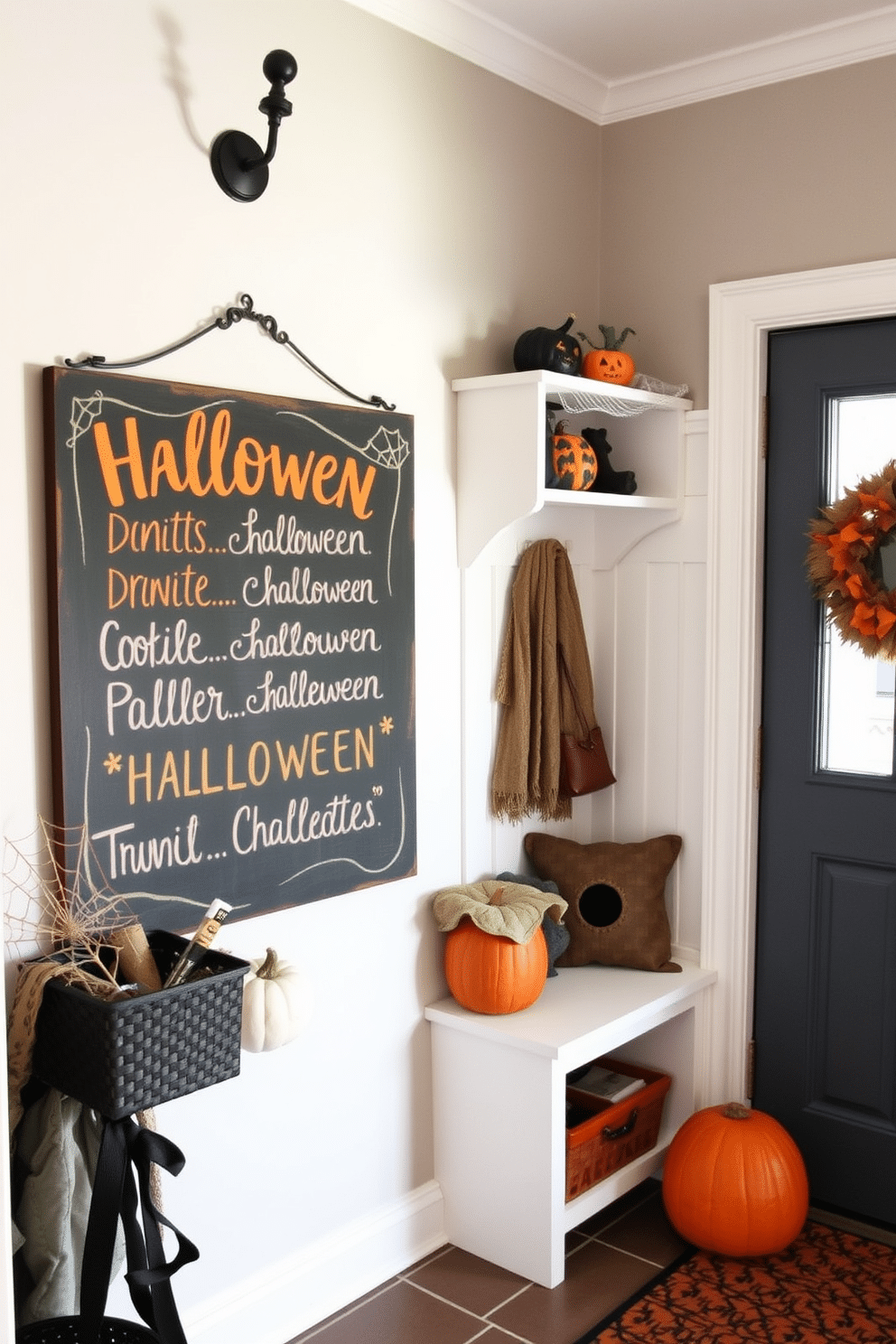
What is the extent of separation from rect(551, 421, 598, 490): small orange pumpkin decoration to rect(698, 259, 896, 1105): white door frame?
343mm

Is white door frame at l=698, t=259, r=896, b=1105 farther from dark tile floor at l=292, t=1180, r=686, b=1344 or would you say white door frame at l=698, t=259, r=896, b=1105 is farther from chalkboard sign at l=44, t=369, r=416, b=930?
chalkboard sign at l=44, t=369, r=416, b=930

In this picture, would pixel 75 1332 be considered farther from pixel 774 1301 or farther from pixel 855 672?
pixel 855 672

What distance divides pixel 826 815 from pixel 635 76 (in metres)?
1.81

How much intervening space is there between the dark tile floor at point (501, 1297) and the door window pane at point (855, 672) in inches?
45.7

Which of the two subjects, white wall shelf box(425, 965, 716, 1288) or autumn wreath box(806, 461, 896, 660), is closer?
white wall shelf box(425, 965, 716, 1288)

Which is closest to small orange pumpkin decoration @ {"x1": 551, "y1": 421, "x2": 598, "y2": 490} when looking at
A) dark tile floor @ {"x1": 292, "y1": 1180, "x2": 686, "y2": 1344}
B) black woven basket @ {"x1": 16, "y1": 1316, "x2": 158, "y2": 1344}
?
dark tile floor @ {"x1": 292, "y1": 1180, "x2": 686, "y2": 1344}

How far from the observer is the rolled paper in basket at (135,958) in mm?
1928

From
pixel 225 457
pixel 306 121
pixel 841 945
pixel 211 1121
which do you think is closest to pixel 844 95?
pixel 306 121

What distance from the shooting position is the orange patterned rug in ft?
7.80

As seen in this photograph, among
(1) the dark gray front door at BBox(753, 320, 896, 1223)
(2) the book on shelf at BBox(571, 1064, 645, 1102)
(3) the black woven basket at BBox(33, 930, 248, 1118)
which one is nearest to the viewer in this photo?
(3) the black woven basket at BBox(33, 930, 248, 1118)

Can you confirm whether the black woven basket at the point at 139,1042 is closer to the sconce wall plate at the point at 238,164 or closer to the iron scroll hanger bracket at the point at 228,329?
the iron scroll hanger bracket at the point at 228,329

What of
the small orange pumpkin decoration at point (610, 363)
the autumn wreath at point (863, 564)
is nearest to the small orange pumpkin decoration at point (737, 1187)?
the autumn wreath at point (863, 564)

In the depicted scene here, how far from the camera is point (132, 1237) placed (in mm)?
1799

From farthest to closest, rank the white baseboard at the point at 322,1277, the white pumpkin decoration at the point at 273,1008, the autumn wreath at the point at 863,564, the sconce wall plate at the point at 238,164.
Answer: the autumn wreath at the point at 863,564 → the white baseboard at the point at 322,1277 → the sconce wall plate at the point at 238,164 → the white pumpkin decoration at the point at 273,1008
